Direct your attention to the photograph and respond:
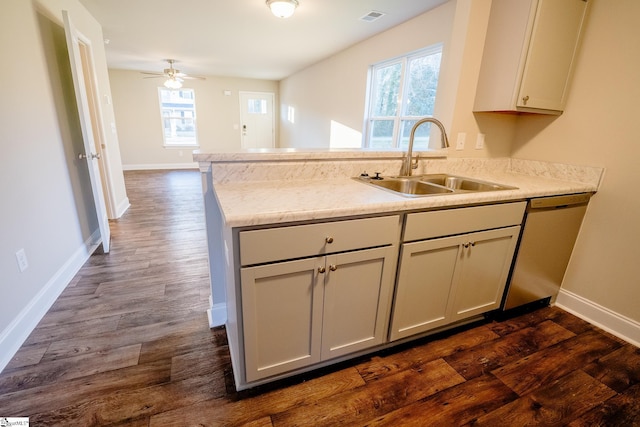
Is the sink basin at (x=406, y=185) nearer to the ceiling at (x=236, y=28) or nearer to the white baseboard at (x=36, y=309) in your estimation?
the ceiling at (x=236, y=28)

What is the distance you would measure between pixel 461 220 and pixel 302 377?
1.16m

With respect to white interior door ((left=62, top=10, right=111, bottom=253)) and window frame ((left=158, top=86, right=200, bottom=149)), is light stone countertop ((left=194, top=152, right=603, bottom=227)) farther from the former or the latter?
window frame ((left=158, top=86, right=200, bottom=149))

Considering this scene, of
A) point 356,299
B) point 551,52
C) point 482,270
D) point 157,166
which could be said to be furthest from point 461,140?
point 157,166

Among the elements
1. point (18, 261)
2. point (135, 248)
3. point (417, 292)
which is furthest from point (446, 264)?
point (135, 248)

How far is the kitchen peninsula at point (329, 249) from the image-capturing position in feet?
3.97

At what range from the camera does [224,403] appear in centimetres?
134

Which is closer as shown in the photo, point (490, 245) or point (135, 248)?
point (490, 245)

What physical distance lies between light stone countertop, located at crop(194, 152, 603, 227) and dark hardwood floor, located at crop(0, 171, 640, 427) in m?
0.87

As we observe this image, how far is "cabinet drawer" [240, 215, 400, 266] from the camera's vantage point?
3.79 feet

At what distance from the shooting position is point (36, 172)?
2018 mm

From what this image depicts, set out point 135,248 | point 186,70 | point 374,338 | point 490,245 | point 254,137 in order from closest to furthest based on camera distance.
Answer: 1. point 374,338
2. point 490,245
3. point 135,248
4. point 186,70
5. point 254,137

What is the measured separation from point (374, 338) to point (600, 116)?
6.51 feet

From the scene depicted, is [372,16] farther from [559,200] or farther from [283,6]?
[559,200]

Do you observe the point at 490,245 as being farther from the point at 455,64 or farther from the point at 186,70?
the point at 186,70
